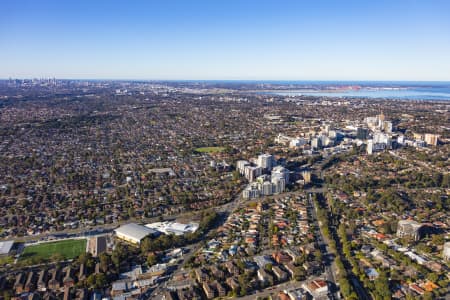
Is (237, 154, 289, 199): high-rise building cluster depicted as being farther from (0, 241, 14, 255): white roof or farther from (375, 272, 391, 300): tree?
(0, 241, 14, 255): white roof

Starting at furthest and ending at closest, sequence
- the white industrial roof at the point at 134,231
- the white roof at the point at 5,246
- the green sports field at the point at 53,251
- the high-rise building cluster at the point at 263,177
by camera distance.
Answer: the high-rise building cluster at the point at 263,177 → the white industrial roof at the point at 134,231 → the white roof at the point at 5,246 → the green sports field at the point at 53,251

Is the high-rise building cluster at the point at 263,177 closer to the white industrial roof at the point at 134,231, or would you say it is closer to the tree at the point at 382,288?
the white industrial roof at the point at 134,231

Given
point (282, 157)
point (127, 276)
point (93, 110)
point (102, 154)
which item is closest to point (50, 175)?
point (102, 154)

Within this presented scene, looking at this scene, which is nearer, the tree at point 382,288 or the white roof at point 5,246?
the tree at point 382,288

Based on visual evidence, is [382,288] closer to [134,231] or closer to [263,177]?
[134,231]

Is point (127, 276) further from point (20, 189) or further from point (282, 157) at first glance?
point (282, 157)

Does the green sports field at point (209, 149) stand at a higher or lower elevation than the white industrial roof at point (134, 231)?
higher

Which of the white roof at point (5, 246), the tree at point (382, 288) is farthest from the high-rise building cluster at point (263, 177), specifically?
the white roof at point (5, 246)
